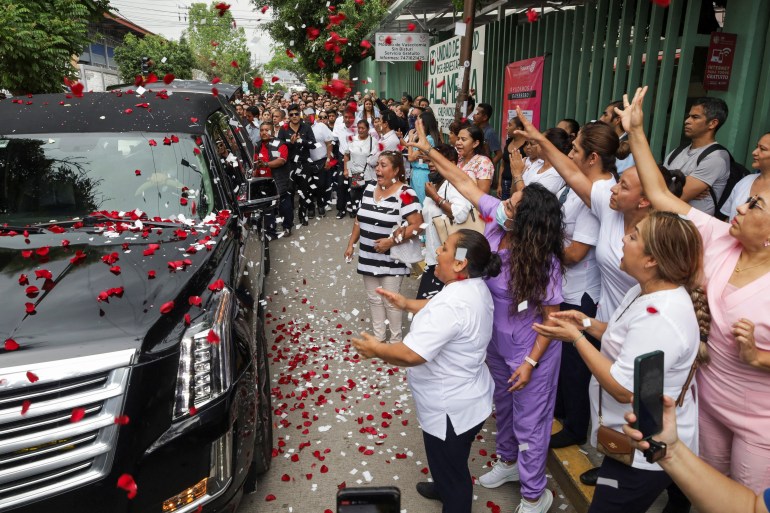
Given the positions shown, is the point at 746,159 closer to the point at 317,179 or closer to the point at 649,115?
the point at 649,115

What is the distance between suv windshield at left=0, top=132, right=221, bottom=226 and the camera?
3834 millimetres

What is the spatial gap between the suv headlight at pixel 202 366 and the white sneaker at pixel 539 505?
75.0 inches

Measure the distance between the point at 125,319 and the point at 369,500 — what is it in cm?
165

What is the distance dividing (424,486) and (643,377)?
2.47 metres

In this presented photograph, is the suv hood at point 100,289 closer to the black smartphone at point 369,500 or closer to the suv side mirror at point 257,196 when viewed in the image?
the suv side mirror at point 257,196

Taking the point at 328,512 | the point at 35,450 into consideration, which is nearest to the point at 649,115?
the point at 328,512

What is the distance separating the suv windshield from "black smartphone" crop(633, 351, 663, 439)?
10.6 feet

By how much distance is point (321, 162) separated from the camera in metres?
11.1

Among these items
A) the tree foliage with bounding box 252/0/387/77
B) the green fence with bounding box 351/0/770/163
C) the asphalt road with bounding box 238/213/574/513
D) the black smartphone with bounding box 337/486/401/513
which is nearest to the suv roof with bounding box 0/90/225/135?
the asphalt road with bounding box 238/213/574/513

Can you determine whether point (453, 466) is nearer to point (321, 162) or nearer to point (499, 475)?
point (499, 475)

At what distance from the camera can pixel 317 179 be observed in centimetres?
1113

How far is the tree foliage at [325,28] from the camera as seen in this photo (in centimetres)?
2408

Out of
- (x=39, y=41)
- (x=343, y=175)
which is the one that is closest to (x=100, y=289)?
(x=343, y=175)

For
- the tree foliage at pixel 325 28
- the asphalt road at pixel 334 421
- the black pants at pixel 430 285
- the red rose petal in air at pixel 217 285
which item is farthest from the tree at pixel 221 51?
the red rose petal in air at pixel 217 285
